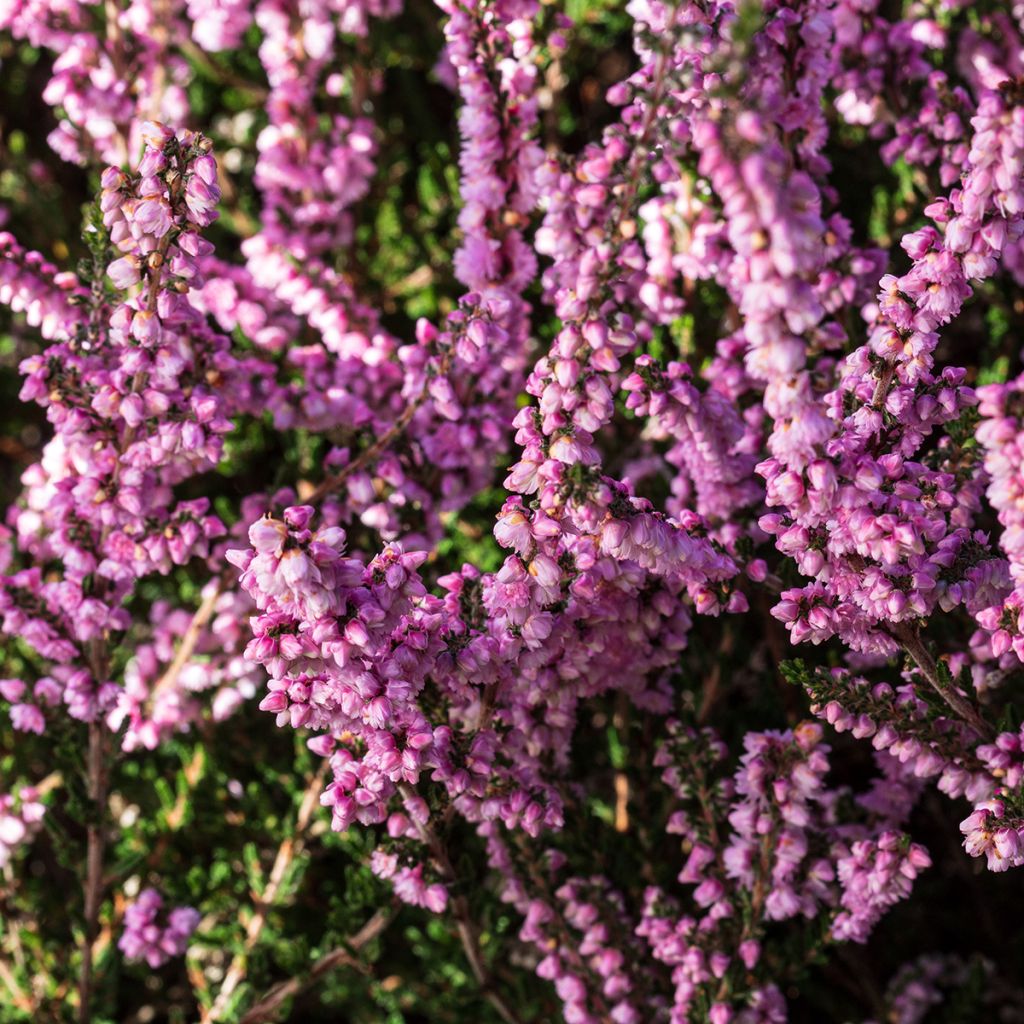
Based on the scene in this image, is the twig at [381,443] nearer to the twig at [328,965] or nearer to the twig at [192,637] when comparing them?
the twig at [192,637]

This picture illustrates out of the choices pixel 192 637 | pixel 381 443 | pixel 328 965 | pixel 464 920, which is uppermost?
pixel 381 443

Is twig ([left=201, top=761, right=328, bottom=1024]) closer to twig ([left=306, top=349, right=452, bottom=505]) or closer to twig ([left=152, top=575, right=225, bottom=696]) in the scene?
twig ([left=152, top=575, right=225, bottom=696])


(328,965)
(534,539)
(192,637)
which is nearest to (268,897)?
(328,965)

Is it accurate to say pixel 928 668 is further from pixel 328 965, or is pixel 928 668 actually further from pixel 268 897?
pixel 268 897

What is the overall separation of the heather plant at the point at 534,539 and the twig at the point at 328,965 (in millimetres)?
26

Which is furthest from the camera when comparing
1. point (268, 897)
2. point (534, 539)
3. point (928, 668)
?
point (268, 897)

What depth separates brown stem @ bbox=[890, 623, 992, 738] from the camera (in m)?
1.92

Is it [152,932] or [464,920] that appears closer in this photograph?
[464,920]

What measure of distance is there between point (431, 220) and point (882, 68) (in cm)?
147

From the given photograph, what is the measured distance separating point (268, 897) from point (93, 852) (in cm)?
48

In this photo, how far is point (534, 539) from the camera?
1818mm

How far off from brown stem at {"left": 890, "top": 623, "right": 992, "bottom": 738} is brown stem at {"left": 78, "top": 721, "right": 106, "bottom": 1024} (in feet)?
5.43

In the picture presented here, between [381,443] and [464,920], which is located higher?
[381,443]

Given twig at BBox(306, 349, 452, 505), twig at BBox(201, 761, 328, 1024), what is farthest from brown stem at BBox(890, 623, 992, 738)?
twig at BBox(201, 761, 328, 1024)
